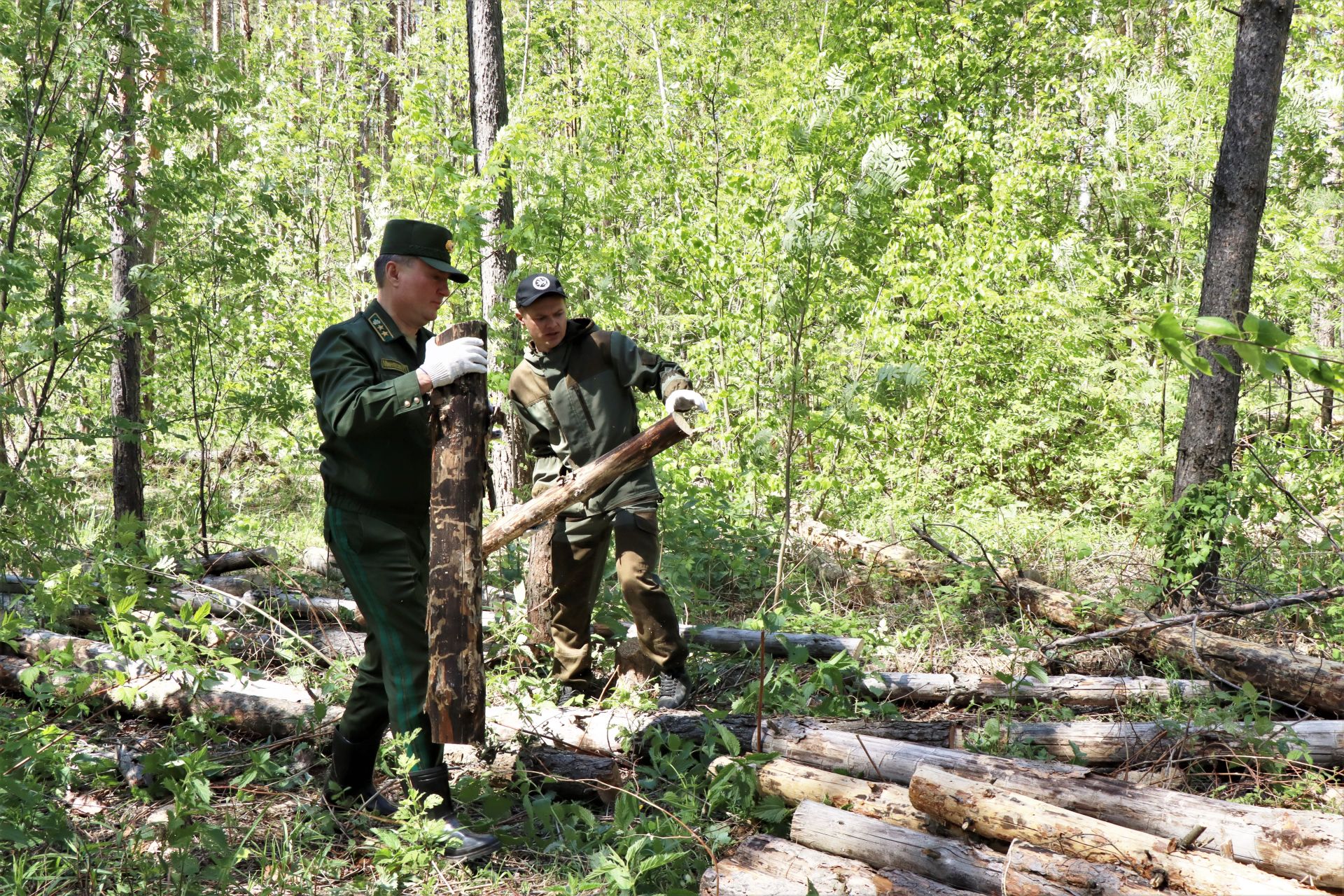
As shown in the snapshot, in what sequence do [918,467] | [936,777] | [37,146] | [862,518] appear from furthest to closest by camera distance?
1. [918,467]
2. [862,518]
3. [37,146]
4. [936,777]

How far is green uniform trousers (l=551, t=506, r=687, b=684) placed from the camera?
5195 millimetres

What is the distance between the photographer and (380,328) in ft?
12.5

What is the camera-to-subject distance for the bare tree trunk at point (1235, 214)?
583 cm

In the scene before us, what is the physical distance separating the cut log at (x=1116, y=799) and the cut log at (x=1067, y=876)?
396 mm

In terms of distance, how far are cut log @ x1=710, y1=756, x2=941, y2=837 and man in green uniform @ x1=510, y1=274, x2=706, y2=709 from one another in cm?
140

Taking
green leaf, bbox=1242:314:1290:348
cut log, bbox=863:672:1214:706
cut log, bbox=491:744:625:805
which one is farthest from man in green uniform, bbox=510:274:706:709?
green leaf, bbox=1242:314:1290:348

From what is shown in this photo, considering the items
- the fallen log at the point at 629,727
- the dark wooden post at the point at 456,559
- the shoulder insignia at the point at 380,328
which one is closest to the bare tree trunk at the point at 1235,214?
the fallen log at the point at 629,727

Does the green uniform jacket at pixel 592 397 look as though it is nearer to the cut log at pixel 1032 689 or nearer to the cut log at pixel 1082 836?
the cut log at pixel 1032 689

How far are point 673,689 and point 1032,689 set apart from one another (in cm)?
191

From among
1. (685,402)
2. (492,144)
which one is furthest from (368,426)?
(492,144)

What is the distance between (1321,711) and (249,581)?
21.9 ft

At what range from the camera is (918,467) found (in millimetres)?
11219

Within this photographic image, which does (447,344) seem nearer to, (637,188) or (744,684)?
(744,684)

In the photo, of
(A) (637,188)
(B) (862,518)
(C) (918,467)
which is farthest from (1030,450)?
(A) (637,188)
